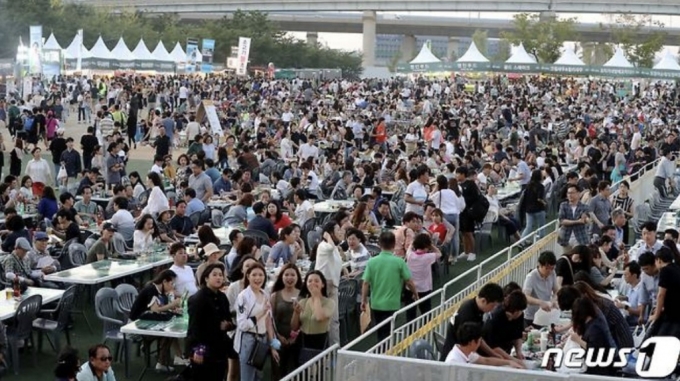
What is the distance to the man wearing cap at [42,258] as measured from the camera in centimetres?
1353

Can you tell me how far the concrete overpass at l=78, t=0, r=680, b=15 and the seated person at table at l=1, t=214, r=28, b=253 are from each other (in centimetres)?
8833

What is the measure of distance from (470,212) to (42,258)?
714 centimetres

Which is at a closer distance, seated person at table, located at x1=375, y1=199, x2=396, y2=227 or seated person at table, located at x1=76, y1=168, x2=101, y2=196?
seated person at table, located at x1=375, y1=199, x2=396, y2=227

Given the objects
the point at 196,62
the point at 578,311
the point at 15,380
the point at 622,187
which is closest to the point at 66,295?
the point at 15,380

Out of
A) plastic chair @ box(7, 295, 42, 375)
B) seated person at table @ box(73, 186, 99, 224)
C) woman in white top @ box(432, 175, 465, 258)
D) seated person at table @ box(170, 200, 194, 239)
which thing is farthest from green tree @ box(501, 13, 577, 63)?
plastic chair @ box(7, 295, 42, 375)

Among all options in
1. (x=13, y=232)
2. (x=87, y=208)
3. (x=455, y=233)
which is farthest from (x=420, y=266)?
(x=87, y=208)

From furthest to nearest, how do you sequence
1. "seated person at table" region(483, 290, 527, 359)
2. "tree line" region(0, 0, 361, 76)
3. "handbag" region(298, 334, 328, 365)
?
"tree line" region(0, 0, 361, 76), "handbag" region(298, 334, 328, 365), "seated person at table" region(483, 290, 527, 359)

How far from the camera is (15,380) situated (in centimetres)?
1129

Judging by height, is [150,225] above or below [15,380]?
above

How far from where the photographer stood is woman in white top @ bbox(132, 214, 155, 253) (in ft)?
48.7

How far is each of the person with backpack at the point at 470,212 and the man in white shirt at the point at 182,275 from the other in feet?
22.6

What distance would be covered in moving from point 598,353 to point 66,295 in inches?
228

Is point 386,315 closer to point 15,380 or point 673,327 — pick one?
point 673,327

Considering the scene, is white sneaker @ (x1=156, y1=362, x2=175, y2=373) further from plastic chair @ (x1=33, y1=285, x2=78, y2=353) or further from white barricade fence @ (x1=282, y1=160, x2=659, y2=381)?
white barricade fence @ (x1=282, y1=160, x2=659, y2=381)
